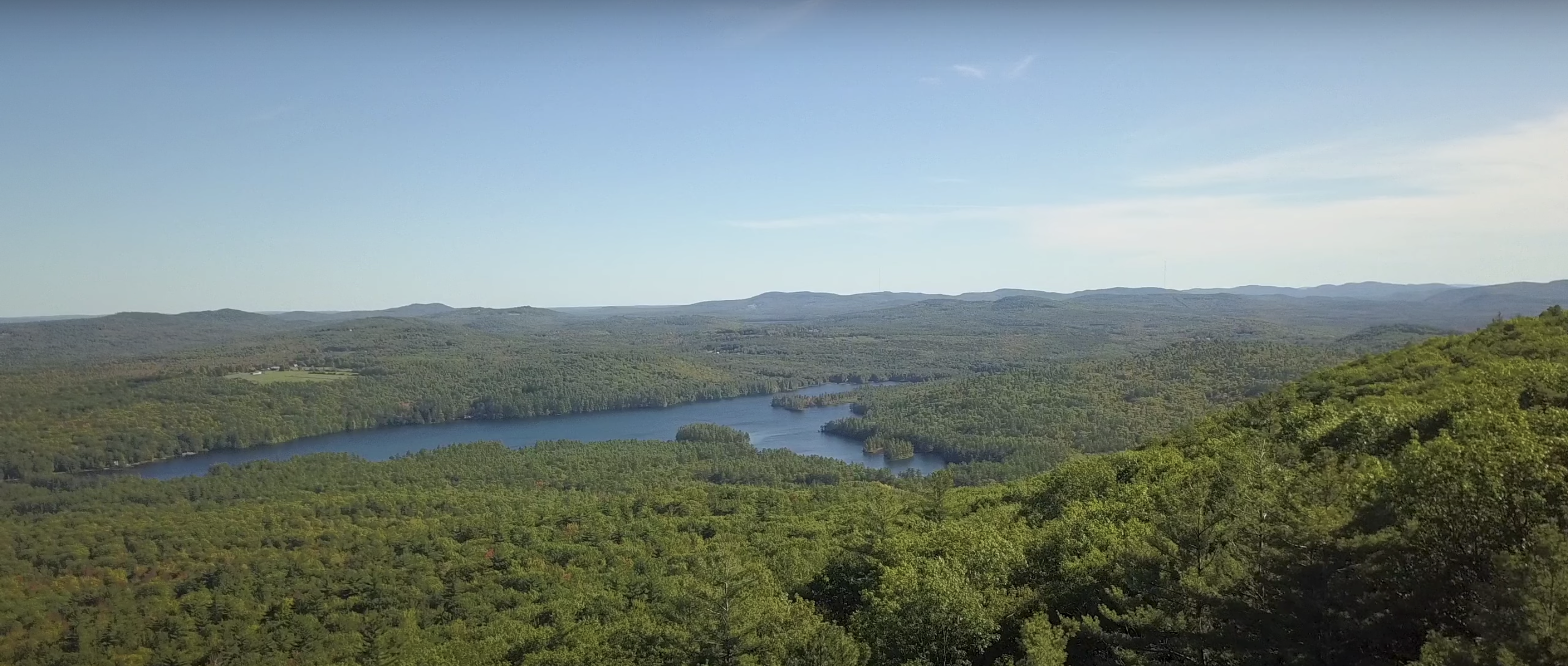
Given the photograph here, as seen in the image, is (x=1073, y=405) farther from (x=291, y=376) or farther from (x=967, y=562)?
(x=291, y=376)

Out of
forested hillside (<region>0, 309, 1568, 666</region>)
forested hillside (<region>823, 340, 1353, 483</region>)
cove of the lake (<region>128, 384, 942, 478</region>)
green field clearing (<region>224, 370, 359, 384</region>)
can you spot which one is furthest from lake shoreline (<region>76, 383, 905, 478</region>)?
forested hillside (<region>0, 309, 1568, 666</region>)

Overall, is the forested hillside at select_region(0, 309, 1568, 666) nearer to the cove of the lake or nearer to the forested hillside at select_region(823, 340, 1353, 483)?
the forested hillside at select_region(823, 340, 1353, 483)

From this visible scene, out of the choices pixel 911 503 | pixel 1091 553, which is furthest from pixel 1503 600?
pixel 911 503

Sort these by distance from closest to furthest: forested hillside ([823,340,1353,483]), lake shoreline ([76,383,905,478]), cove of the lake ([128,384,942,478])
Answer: forested hillside ([823,340,1353,483]) → lake shoreline ([76,383,905,478]) → cove of the lake ([128,384,942,478])

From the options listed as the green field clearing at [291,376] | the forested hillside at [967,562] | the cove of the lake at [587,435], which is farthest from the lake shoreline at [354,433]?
the forested hillside at [967,562]

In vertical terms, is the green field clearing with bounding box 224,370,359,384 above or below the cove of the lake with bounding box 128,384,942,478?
above

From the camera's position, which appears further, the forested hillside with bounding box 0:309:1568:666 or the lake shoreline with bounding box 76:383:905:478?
the lake shoreline with bounding box 76:383:905:478
